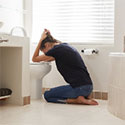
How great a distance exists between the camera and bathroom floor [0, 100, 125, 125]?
9.02 ft

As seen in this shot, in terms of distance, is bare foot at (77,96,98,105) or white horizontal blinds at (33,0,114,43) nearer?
bare foot at (77,96,98,105)

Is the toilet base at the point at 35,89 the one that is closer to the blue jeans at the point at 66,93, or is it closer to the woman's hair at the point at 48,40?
the blue jeans at the point at 66,93

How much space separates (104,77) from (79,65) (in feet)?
1.68

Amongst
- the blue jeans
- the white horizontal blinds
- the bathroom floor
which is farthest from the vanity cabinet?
the white horizontal blinds

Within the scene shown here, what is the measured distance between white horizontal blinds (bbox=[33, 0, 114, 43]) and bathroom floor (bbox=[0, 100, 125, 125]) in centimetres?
101

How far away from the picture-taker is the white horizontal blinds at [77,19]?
13.5 feet

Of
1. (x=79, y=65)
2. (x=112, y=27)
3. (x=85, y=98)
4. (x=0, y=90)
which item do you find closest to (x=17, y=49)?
(x=0, y=90)

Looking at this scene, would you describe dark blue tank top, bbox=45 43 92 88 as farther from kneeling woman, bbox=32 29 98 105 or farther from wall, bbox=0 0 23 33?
wall, bbox=0 0 23 33

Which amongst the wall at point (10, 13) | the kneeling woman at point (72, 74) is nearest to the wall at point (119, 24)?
the kneeling woman at point (72, 74)

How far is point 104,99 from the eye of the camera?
13.3ft

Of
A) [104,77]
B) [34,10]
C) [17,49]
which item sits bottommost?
[104,77]

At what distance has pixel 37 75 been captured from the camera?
157 inches

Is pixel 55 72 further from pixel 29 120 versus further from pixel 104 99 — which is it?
pixel 29 120

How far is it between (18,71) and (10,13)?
38.0 inches
